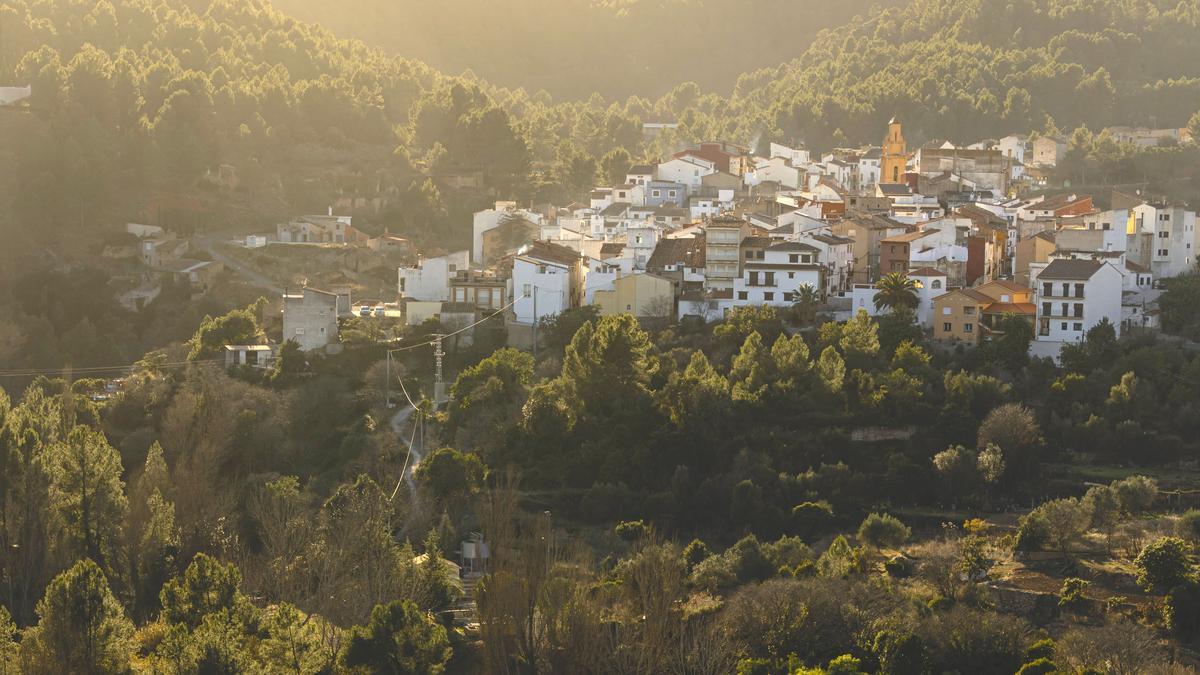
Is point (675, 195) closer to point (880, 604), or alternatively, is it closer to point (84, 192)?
point (84, 192)

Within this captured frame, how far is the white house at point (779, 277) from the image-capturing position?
30422mm

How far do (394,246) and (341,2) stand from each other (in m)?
41.9

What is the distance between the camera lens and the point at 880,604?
19.7 meters

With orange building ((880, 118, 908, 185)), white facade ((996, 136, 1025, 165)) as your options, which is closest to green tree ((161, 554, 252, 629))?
orange building ((880, 118, 908, 185))

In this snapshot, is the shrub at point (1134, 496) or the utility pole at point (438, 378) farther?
the utility pole at point (438, 378)

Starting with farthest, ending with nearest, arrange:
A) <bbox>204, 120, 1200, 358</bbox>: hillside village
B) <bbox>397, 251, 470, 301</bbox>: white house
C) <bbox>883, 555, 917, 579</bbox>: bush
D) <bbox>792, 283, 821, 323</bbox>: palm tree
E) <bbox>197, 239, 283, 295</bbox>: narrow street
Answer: <bbox>197, 239, 283, 295</bbox>: narrow street < <bbox>397, 251, 470, 301</bbox>: white house < <bbox>792, 283, 821, 323</bbox>: palm tree < <bbox>204, 120, 1200, 358</bbox>: hillside village < <bbox>883, 555, 917, 579</bbox>: bush

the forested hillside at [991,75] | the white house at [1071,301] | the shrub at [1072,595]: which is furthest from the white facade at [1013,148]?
the shrub at [1072,595]

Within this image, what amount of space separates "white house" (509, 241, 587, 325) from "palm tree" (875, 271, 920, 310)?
17.7 ft

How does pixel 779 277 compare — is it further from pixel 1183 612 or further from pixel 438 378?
pixel 1183 612

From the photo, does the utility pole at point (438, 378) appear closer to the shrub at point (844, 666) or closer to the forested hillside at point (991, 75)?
the shrub at point (844, 666)

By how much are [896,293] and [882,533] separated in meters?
7.50

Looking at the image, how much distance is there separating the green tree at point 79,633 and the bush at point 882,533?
29.6ft

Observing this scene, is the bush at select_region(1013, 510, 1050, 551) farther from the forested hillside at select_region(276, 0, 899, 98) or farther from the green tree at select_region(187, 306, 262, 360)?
the forested hillside at select_region(276, 0, 899, 98)

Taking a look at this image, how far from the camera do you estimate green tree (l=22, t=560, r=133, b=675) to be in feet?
59.1
